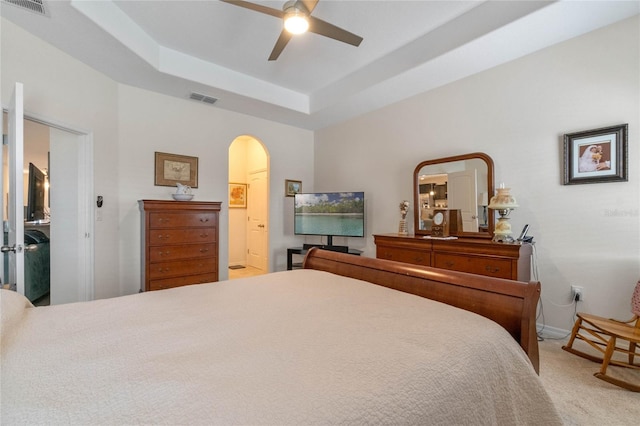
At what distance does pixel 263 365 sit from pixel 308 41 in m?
3.12

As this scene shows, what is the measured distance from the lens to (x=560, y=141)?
264 cm

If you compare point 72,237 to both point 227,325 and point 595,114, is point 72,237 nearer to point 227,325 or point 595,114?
point 227,325

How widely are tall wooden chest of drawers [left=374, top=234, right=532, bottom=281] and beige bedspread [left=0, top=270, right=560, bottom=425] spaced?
154cm

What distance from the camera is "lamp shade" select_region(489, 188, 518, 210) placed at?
8.68 feet

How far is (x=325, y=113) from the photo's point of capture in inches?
171

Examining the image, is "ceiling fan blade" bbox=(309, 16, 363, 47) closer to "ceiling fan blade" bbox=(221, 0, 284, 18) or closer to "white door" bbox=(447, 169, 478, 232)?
"ceiling fan blade" bbox=(221, 0, 284, 18)

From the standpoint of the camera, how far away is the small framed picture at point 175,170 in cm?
369

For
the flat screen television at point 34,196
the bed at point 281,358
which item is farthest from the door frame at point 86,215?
the bed at point 281,358

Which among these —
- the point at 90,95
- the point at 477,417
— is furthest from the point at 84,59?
the point at 477,417

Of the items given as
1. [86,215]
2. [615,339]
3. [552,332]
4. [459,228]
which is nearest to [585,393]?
[615,339]

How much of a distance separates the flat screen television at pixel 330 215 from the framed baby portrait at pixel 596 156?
88.8 inches

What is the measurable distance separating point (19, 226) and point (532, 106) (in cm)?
421

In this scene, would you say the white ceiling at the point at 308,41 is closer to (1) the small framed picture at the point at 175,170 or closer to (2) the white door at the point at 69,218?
(1) the small framed picture at the point at 175,170

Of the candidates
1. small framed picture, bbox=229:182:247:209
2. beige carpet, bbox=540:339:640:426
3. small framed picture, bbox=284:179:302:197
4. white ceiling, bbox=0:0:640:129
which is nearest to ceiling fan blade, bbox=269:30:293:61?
white ceiling, bbox=0:0:640:129
